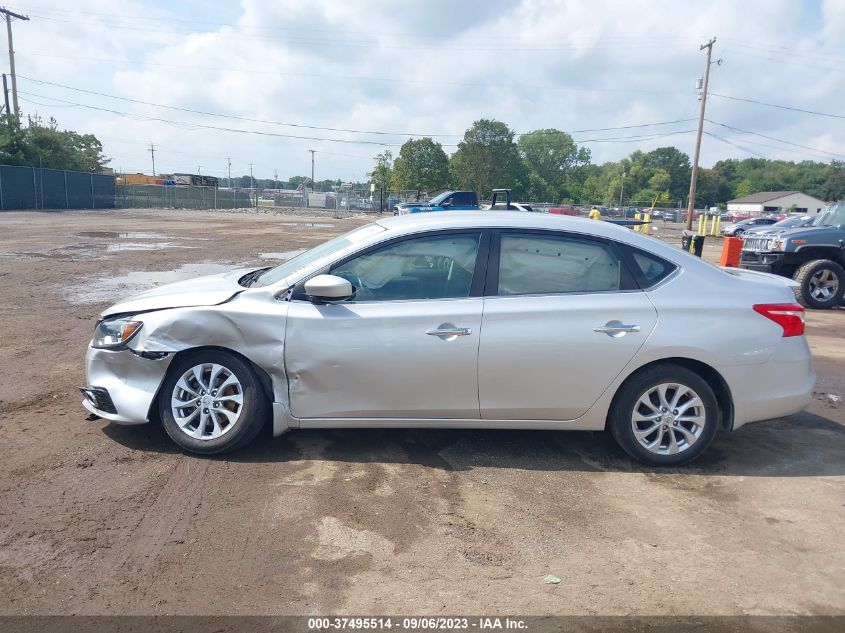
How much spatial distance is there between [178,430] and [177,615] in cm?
172

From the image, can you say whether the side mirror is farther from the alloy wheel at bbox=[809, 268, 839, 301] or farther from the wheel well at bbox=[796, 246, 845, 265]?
the alloy wheel at bbox=[809, 268, 839, 301]

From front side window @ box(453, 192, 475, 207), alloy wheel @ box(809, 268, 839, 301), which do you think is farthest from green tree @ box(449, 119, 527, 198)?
alloy wheel @ box(809, 268, 839, 301)

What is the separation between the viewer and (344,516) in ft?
12.3

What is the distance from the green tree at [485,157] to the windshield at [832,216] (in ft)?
195

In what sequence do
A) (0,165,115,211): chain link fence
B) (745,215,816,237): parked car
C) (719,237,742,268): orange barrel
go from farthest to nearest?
(0,165,115,211): chain link fence < (745,215,816,237): parked car < (719,237,742,268): orange barrel

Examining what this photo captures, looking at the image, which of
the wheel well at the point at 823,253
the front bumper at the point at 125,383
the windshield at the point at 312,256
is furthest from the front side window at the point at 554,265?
the wheel well at the point at 823,253

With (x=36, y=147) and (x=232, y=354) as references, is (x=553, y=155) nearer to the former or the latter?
(x=36, y=147)

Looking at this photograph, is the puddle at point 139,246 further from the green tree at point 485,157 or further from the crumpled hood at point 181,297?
the green tree at point 485,157

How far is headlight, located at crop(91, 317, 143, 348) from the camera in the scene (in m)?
4.45

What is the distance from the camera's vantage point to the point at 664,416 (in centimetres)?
445

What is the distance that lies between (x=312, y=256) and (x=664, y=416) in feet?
9.07

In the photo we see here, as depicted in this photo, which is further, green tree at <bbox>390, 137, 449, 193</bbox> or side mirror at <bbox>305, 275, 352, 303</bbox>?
green tree at <bbox>390, 137, 449, 193</bbox>

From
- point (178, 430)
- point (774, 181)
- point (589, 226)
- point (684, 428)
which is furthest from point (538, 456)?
point (774, 181)

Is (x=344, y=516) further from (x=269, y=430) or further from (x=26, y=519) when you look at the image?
(x=26, y=519)
